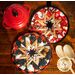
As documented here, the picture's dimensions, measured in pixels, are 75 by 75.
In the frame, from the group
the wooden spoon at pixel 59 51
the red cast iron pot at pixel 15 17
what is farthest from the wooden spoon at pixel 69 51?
the red cast iron pot at pixel 15 17

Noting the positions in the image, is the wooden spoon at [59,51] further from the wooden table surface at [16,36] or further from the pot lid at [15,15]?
the pot lid at [15,15]

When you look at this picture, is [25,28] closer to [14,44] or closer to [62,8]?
[14,44]

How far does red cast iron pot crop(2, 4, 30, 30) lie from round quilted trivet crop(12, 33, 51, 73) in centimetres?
9

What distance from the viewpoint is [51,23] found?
1.56m

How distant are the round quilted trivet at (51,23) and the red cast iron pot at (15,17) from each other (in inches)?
3.2

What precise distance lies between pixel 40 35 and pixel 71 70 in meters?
0.31

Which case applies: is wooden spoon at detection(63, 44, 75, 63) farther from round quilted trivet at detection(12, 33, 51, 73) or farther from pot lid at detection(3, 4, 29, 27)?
pot lid at detection(3, 4, 29, 27)

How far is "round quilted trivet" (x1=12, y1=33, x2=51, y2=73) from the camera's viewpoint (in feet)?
4.83

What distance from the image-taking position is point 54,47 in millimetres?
1519

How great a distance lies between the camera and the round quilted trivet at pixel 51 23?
1536 mm

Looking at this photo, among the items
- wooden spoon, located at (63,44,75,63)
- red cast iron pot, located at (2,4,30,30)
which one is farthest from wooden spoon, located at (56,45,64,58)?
red cast iron pot, located at (2,4,30,30)

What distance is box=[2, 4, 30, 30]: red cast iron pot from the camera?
1.48 m

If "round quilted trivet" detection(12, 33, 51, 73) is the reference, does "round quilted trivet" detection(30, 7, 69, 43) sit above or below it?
above

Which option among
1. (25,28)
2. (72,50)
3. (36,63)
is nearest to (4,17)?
(25,28)
